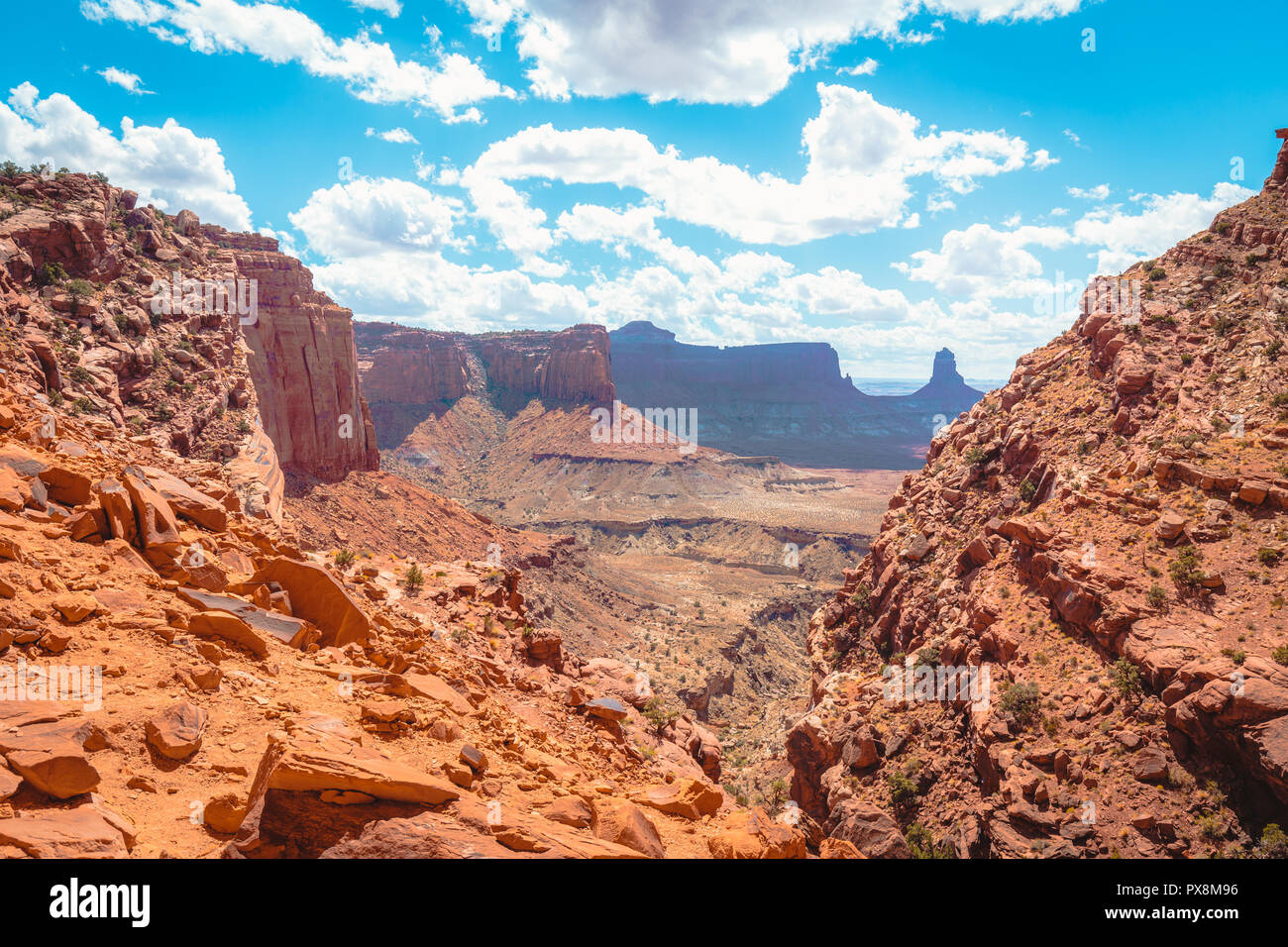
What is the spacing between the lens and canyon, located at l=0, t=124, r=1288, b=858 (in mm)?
6215

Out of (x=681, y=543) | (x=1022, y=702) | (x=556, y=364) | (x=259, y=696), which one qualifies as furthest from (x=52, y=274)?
(x=556, y=364)

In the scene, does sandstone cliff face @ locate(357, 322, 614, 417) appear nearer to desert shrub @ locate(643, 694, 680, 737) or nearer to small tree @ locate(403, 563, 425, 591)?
small tree @ locate(403, 563, 425, 591)

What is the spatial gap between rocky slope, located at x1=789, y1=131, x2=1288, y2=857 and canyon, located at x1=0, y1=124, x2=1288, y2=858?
0.10 m

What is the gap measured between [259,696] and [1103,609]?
20.5 metres

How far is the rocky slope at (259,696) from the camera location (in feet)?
17.8

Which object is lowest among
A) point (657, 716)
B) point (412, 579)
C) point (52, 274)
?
point (657, 716)

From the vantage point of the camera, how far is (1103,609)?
18047 mm

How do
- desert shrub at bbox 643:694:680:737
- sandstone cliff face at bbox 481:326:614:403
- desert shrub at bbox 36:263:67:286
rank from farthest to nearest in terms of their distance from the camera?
sandstone cliff face at bbox 481:326:614:403 → desert shrub at bbox 36:263:67:286 → desert shrub at bbox 643:694:680:737

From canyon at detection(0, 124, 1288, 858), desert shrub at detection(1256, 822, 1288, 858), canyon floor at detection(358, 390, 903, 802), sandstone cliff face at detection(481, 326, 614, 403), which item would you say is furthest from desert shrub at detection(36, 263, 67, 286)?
sandstone cliff face at detection(481, 326, 614, 403)

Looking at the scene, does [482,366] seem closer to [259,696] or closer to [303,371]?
[303,371]

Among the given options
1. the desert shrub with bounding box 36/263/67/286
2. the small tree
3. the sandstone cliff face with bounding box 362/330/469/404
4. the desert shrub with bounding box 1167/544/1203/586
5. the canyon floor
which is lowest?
the canyon floor

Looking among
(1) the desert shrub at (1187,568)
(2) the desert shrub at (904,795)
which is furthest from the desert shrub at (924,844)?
(1) the desert shrub at (1187,568)

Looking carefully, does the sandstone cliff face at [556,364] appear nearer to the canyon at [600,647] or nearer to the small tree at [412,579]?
the canyon at [600,647]

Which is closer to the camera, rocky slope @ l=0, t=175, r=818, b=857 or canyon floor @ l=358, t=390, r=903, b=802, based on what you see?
rocky slope @ l=0, t=175, r=818, b=857
